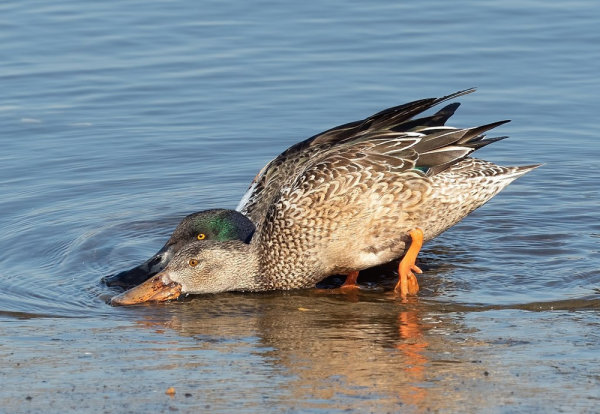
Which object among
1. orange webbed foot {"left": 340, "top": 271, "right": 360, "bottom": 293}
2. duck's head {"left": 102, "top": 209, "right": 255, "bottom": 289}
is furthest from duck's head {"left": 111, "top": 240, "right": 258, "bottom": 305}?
orange webbed foot {"left": 340, "top": 271, "right": 360, "bottom": 293}

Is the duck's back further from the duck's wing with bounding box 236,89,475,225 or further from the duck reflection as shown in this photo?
the duck reflection

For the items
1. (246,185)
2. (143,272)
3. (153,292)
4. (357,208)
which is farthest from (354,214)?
(246,185)

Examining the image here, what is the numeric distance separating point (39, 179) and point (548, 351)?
19.2ft

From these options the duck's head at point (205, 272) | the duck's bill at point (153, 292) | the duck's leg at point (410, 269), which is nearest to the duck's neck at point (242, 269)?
A: the duck's head at point (205, 272)

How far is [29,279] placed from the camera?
7.90 metres

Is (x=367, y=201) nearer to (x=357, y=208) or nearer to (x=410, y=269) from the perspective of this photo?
(x=357, y=208)

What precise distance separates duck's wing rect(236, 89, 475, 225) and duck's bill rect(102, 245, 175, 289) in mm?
768

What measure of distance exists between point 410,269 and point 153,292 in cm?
177

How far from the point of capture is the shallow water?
551 cm

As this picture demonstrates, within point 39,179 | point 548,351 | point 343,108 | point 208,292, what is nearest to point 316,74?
point 343,108

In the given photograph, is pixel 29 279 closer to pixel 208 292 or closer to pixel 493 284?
pixel 208 292

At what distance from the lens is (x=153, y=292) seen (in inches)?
293

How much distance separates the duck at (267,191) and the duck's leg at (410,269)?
0.46 m

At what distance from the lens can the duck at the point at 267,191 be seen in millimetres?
7828
